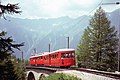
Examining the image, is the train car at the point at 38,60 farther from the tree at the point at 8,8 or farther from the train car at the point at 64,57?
the tree at the point at 8,8

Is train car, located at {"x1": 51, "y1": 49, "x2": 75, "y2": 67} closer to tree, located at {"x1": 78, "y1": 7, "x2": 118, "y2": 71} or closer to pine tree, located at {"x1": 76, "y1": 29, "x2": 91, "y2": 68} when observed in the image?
Answer: tree, located at {"x1": 78, "y1": 7, "x2": 118, "y2": 71}

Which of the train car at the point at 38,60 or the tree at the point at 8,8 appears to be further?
the train car at the point at 38,60

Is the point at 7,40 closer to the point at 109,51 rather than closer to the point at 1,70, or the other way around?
the point at 1,70

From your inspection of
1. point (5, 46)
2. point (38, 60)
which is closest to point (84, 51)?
point (38, 60)

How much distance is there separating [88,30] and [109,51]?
198 inches

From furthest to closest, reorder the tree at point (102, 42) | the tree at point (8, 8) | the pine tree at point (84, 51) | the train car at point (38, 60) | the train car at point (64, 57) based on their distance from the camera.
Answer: the pine tree at point (84, 51), the tree at point (102, 42), the train car at point (38, 60), the train car at point (64, 57), the tree at point (8, 8)

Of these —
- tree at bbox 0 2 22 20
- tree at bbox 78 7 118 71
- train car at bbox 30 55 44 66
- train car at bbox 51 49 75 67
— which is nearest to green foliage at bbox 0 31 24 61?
tree at bbox 0 2 22 20

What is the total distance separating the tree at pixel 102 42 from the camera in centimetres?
5200

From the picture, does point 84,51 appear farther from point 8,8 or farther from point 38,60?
point 8,8

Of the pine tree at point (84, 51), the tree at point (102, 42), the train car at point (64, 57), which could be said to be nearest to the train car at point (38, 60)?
the pine tree at point (84, 51)

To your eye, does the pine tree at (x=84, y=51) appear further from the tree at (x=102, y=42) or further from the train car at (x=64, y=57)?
the train car at (x=64, y=57)

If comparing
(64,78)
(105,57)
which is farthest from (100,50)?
(64,78)

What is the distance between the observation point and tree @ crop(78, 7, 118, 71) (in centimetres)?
5200

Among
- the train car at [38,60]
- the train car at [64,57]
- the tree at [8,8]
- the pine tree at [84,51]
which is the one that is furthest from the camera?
the pine tree at [84,51]
